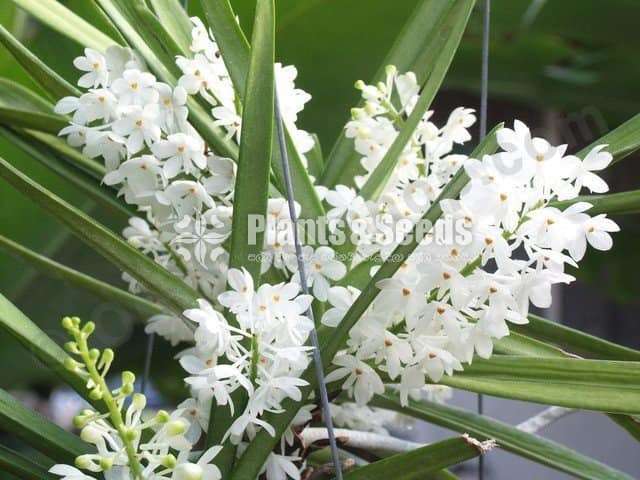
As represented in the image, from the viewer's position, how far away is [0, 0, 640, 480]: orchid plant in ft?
1.96

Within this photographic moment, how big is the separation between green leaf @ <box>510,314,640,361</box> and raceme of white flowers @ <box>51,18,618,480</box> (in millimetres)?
146

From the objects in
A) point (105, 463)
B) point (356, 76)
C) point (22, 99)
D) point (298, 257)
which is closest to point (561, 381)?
point (298, 257)

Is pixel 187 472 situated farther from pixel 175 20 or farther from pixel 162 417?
pixel 175 20

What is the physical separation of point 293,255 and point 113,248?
6.0 inches

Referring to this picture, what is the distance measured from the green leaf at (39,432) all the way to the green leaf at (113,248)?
5.3 inches

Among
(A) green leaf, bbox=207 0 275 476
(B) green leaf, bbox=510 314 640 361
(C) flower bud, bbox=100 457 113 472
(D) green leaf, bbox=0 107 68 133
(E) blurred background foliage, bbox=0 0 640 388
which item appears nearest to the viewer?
(C) flower bud, bbox=100 457 113 472

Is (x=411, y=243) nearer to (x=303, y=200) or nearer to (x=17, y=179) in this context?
(x=303, y=200)

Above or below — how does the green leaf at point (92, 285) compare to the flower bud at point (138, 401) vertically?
above

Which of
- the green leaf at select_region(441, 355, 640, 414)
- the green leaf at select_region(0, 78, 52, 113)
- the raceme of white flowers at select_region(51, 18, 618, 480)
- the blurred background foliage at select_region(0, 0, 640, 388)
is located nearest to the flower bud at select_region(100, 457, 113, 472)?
the raceme of white flowers at select_region(51, 18, 618, 480)

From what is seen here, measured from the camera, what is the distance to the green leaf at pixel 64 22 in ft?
2.71

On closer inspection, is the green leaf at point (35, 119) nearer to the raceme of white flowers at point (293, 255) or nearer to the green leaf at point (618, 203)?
the raceme of white flowers at point (293, 255)

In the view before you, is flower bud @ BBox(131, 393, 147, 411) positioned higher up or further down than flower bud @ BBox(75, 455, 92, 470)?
higher up

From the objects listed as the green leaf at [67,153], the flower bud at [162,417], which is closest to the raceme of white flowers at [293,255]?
the flower bud at [162,417]

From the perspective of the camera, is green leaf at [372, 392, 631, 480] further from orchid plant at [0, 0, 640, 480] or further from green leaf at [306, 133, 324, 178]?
green leaf at [306, 133, 324, 178]
